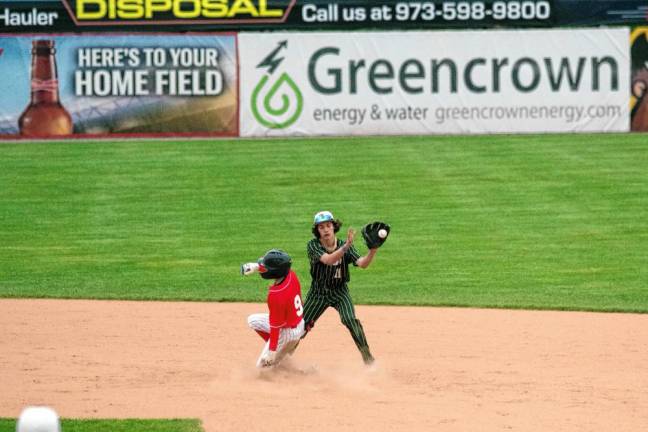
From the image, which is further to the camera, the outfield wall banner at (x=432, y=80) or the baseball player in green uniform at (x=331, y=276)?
the outfield wall banner at (x=432, y=80)

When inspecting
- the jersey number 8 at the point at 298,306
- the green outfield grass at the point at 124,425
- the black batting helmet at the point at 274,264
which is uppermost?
the black batting helmet at the point at 274,264

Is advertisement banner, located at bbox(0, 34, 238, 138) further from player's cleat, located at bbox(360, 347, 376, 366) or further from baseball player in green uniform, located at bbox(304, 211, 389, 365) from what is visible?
player's cleat, located at bbox(360, 347, 376, 366)

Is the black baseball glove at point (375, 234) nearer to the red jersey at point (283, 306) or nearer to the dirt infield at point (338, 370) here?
the red jersey at point (283, 306)

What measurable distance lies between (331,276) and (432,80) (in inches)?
717

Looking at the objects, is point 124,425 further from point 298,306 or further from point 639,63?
point 639,63

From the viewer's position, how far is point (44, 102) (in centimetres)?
3014

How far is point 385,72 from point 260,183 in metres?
5.60

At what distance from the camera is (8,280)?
18734 millimetres

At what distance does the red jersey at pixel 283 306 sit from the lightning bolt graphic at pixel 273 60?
1837 centimetres

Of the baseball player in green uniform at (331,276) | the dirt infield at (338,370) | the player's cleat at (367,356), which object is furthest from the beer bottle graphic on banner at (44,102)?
the player's cleat at (367,356)

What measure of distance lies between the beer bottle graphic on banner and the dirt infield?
13837mm

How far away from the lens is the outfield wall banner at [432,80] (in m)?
30.2

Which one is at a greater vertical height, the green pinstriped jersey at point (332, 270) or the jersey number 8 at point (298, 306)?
the green pinstriped jersey at point (332, 270)

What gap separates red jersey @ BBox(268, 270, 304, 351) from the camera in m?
12.1
